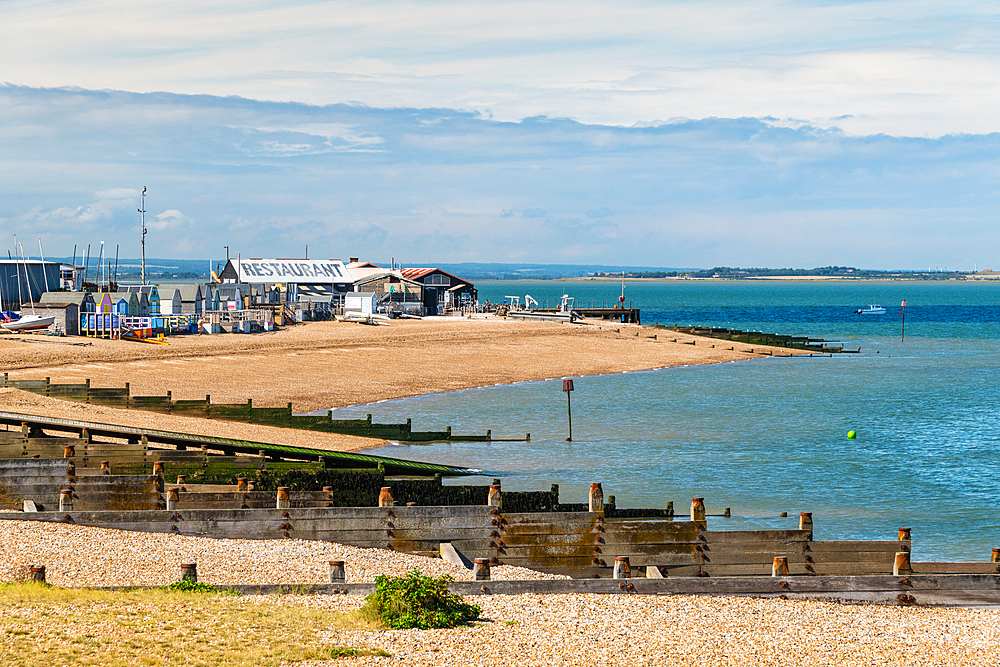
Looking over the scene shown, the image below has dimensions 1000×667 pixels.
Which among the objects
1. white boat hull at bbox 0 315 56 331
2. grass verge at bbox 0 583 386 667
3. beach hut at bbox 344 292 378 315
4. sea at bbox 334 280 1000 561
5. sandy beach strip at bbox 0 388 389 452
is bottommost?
sea at bbox 334 280 1000 561

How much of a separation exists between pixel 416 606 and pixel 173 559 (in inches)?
207

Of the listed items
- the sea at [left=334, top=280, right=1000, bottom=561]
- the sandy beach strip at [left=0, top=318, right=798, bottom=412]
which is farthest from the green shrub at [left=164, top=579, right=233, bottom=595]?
the sandy beach strip at [left=0, top=318, right=798, bottom=412]

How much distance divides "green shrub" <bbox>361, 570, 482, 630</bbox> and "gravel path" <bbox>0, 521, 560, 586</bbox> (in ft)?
7.94

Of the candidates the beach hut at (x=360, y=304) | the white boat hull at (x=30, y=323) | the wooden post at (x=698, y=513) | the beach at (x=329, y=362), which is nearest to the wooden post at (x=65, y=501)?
the wooden post at (x=698, y=513)

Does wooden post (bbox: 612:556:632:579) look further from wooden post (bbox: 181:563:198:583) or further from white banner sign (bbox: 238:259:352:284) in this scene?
white banner sign (bbox: 238:259:352:284)

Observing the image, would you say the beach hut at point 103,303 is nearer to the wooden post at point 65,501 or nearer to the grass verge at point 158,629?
the wooden post at point 65,501

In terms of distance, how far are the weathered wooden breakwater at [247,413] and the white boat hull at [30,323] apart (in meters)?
30.9

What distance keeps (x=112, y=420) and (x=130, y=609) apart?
22.2 metres

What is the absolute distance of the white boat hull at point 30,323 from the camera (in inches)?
2584

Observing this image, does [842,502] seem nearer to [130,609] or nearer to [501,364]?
[130,609]

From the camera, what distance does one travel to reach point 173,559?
1576 centimetres

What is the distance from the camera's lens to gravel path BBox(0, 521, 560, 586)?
1493cm

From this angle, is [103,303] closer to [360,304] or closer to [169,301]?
[169,301]

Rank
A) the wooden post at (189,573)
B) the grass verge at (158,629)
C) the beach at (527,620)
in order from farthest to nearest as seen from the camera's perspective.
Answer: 1. the wooden post at (189,573)
2. the beach at (527,620)
3. the grass verge at (158,629)
